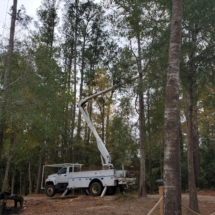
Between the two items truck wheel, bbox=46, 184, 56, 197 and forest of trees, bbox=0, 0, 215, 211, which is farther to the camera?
truck wheel, bbox=46, 184, 56, 197

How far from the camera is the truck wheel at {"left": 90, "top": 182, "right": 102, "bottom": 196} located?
49.4 ft

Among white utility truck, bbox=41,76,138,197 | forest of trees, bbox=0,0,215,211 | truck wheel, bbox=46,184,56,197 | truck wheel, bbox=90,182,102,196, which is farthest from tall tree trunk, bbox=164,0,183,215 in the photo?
truck wheel, bbox=46,184,56,197

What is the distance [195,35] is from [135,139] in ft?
38.6

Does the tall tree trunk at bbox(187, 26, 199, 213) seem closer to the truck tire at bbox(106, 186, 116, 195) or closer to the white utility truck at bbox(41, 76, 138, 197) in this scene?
the white utility truck at bbox(41, 76, 138, 197)

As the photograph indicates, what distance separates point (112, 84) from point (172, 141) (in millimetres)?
11146

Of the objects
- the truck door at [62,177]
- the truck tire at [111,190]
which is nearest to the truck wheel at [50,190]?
the truck door at [62,177]

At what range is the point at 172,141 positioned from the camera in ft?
17.7

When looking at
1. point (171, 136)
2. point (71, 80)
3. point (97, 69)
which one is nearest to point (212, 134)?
point (97, 69)

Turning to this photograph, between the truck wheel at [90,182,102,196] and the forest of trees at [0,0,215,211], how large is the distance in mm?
2467

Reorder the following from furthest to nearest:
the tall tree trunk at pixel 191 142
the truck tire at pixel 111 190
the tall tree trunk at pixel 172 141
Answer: the truck tire at pixel 111 190 < the tall tree trunk at pixel 191 142 < the tall tree trunk at pixel 172 141

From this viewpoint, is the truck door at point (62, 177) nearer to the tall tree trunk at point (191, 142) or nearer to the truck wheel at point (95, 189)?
the truck wheel at point (95, 189)

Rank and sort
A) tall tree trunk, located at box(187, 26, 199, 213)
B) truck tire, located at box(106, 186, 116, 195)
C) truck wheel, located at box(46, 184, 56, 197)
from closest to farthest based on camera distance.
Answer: tall tree trunk, located at box(187, 26, 199, 213) < truck tire, located at box(106, 186, 116, 195) < truck wheel, located at box(46, 184, 56, 197)

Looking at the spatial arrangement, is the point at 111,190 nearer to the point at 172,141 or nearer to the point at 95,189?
the point at 95,189

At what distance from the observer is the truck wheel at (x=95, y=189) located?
49.4ft
